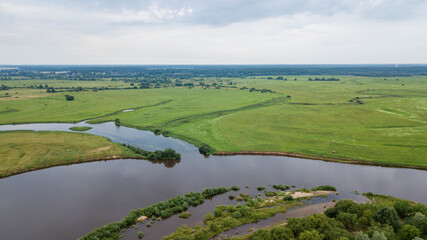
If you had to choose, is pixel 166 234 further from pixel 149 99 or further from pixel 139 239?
pixel 149 99

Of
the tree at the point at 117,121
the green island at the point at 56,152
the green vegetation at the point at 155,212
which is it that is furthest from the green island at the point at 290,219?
the tree at the point at 117,121

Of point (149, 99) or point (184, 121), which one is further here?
point (149, 99)

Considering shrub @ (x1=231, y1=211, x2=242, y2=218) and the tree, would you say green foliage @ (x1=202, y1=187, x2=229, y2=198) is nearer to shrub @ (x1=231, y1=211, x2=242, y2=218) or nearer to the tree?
shrub @ (x1=231, y1=211, x2=242, y2=218)

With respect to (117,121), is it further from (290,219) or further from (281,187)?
(290,219)

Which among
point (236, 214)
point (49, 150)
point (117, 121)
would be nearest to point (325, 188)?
point (236, 214)

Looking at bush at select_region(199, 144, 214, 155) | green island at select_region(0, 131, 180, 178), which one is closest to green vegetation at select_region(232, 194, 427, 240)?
bush at select_region(199, 144, 214, 155)

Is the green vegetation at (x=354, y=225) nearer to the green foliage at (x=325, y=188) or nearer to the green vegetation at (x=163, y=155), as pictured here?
the green foliage at (x=325, y=188)

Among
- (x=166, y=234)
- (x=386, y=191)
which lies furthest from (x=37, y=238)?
(x=386, y=191)
